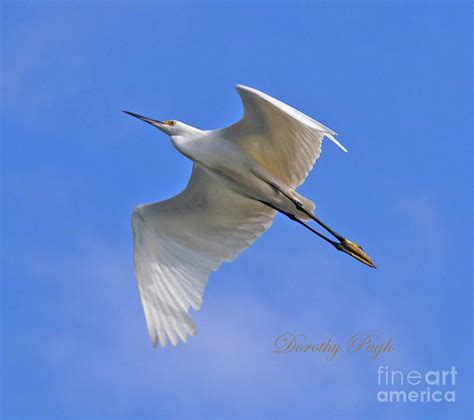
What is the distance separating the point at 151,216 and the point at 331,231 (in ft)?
7.99

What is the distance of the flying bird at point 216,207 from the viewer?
45.0ft

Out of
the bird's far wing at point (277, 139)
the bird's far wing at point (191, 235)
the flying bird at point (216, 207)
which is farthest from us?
the bird's far wing at point (191, 235)

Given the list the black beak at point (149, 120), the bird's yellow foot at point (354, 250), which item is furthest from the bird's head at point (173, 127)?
the bird's yellow foot at point (354, 250)

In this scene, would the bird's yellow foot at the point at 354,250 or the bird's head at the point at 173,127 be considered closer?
the bird's head at the point at 173,127

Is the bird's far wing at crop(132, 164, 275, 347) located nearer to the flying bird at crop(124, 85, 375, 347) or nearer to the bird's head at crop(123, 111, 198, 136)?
the flying bird at crop(124, 85, 375, 347)

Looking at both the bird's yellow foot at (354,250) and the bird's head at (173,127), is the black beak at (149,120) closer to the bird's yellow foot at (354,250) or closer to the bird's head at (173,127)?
the bird's head at (173,127)

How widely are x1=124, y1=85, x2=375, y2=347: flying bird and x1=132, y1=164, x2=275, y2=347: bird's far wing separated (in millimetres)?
13

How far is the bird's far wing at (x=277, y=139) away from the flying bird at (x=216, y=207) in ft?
0.04

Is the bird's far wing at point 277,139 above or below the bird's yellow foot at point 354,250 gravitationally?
above

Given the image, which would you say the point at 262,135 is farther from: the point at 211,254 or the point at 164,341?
the point at 164,341

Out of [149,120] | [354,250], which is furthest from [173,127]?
[354,250]

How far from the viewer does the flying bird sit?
13.7 m

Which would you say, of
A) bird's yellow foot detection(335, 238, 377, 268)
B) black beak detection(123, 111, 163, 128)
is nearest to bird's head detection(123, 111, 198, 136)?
black beak detection(123, 111, 163, 128)

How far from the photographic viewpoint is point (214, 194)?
14688 mm
